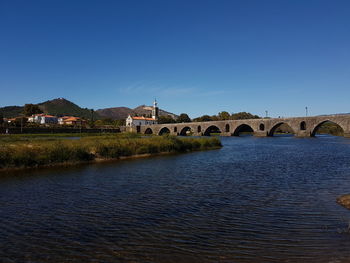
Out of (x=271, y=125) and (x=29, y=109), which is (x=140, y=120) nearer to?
(x=29, y=109)

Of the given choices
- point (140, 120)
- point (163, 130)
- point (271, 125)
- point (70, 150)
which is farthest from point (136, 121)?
point (70, 150)

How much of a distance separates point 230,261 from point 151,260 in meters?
2.11

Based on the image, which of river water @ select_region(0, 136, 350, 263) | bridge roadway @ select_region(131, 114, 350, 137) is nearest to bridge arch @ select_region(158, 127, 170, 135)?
bridge roadway @ select_region(131, 114, 350, 137)

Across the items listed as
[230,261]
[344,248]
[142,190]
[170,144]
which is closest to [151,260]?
[230,261]

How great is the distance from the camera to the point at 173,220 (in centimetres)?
1059

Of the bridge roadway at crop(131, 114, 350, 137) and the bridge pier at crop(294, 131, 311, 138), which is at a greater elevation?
the bridge roadway at crop(131, 114, 350, 137)

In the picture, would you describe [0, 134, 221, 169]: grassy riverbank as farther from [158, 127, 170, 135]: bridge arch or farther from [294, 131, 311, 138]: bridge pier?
[158, 127, 170, 135]: bridge arch

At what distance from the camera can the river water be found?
7.70 metres

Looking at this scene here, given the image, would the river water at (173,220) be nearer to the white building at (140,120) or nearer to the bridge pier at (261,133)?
the bridge pier at (261,133)

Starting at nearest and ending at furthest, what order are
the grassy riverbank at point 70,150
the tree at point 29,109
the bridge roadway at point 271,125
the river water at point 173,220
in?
the river water at point 173,220 < the grassy riverbank at point 70,150 < the bridge roadway at point 271,125 < the tree at point 29,109

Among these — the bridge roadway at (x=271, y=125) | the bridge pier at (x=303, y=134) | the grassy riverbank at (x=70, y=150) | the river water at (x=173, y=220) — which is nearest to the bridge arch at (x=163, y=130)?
the bridge roadway at (x=271, y=125)

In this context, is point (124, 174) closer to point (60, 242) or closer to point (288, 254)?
point (60, 242)

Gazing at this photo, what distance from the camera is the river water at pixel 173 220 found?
7.70m

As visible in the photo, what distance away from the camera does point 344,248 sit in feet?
25.4
